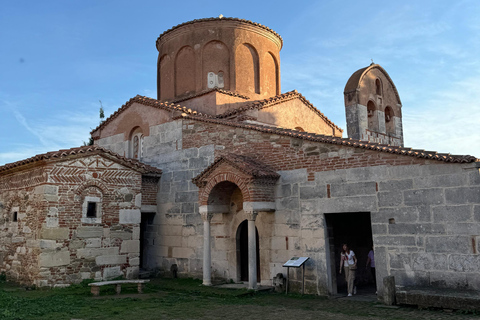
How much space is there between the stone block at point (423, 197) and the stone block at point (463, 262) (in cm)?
96

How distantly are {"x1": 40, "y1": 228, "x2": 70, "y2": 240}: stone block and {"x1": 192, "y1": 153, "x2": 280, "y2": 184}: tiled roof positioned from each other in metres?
3.26

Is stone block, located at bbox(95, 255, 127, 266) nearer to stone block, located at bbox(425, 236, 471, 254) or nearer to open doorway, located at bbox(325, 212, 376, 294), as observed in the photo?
open doorway, located at bbox(325, 212, 376, 294)

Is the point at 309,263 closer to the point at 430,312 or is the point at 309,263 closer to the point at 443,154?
the point at 430,312

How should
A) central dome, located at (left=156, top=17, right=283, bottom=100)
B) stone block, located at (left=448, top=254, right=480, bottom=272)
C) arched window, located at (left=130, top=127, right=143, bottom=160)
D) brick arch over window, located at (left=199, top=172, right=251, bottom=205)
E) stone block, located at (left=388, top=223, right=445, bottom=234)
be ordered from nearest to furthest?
stone block, located at (left=448, top=254, right=480, bottom=272) → stone block, located at (left=388, top=223, right=445, bottom=234) → brick arch over window, located at (left=199, top=172, right=251, bottom=205) → arched window, located at (left=130, top=127, right=143, bottom=160) → central dome, located at (left=156, top=17, right=283, bottom=100)

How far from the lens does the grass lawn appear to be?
257 inches

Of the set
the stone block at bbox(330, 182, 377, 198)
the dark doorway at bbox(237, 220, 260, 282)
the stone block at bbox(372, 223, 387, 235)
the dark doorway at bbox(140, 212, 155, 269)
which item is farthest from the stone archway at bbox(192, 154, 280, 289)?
the dark doorway at bbox(140, 212, 155, 269)

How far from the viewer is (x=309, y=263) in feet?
28.5

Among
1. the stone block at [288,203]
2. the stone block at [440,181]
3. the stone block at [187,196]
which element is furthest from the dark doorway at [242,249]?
the stone block at [440,181]

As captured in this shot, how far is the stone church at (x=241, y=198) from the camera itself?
24.2ft

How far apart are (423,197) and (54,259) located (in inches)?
313

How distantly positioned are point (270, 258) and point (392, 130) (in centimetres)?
594

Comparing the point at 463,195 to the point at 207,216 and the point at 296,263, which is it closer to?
the point at 296,263

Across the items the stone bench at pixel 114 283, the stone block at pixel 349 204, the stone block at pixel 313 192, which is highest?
the stone block at pixel 313 192

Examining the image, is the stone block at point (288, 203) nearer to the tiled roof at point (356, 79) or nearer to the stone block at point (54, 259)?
the tiled roof at point (356, 79)
